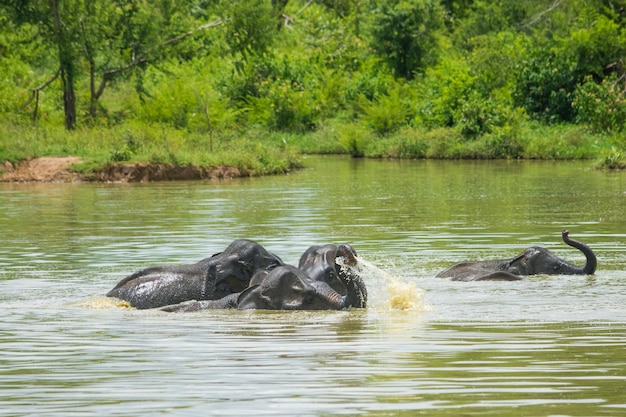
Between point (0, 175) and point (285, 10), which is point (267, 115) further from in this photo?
point (0, 175)

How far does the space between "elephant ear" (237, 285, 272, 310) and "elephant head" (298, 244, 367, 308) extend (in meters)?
0.60

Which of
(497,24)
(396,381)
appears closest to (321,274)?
(396,381)

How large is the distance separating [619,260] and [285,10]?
166 feet

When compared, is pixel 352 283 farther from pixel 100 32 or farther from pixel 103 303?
pixel 100 32

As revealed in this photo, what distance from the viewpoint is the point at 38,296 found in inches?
521

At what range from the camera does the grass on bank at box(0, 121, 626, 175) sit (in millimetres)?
36250

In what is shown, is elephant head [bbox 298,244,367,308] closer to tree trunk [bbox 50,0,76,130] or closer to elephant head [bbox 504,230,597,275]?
elephant head [bbox 504,230,597,275]

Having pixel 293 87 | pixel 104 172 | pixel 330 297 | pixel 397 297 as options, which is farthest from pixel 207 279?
pixel 293 87

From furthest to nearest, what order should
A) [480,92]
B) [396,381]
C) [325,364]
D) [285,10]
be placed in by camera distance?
[285,10] < [480,92] < [325,364] < [396,381]

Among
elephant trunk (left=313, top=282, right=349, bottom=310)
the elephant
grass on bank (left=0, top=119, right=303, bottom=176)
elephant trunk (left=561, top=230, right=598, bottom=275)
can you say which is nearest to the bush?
grass on bank (left=0, top=119, right=303, bottom=176)

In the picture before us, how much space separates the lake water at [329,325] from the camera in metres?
7.16

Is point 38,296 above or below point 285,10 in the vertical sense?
below

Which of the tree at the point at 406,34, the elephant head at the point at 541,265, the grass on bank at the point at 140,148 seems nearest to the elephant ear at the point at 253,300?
the elephant head at the point at 541,265

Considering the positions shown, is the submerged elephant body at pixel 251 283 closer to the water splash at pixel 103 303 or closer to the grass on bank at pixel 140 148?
the water splash at pixel 103 303
